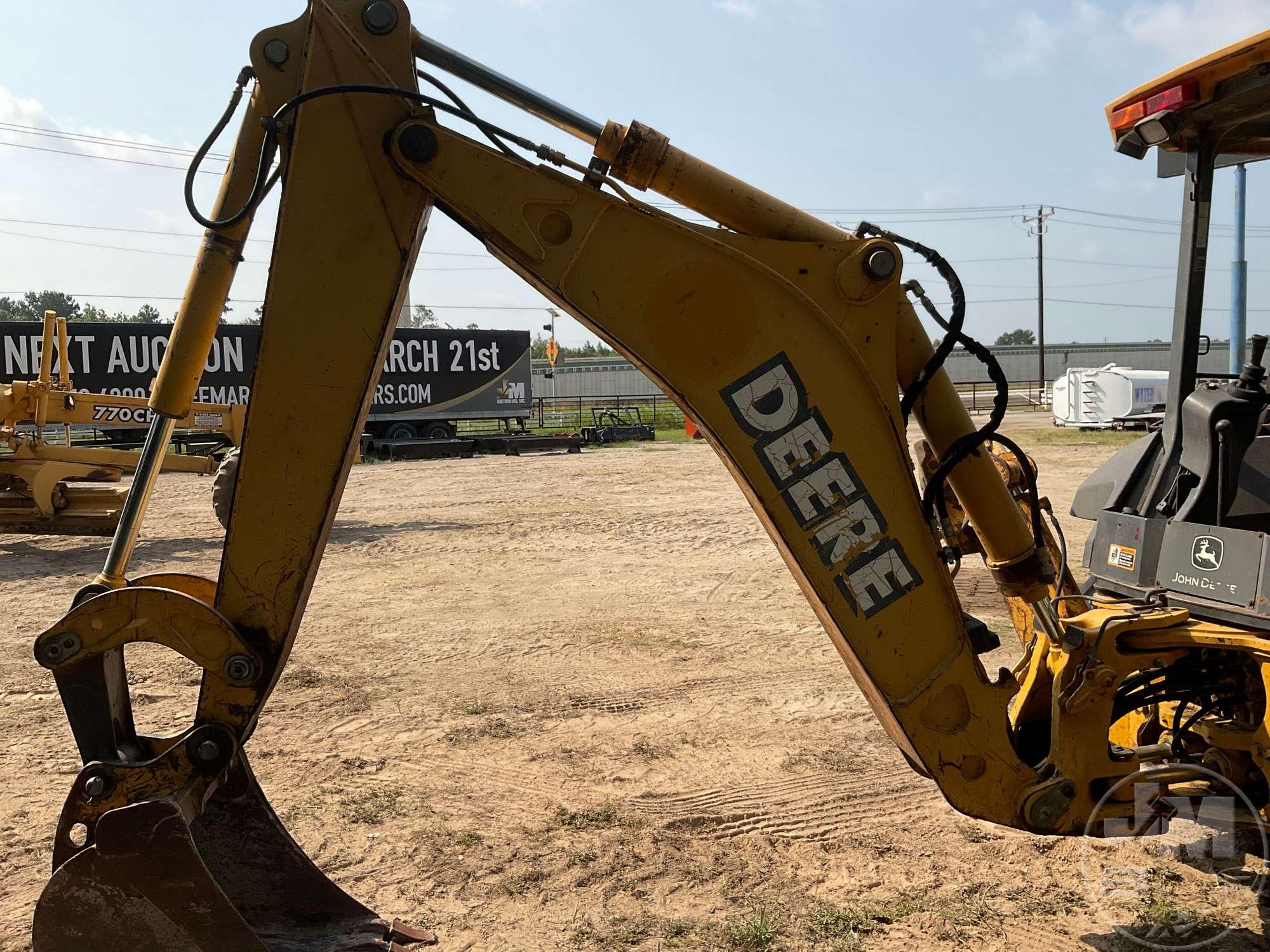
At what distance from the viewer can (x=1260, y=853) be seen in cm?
377

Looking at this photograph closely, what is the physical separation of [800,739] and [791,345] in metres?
2.89

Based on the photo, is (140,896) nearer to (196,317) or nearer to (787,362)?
(196,317)

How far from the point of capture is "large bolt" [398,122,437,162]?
8.50 feet

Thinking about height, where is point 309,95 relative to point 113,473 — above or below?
above

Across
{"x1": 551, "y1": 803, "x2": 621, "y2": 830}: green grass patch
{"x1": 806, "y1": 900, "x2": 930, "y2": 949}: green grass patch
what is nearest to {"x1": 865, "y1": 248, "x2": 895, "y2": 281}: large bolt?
{"x1": 806, "y1": 900, "x2": 930, "y2": 949}: green grass patch

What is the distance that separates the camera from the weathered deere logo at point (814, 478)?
8.82ft

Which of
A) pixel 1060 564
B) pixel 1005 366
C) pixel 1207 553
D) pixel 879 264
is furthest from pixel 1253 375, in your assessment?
pixel 1005 366

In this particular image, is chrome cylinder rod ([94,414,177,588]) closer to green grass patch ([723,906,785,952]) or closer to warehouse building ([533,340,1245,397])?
green grass patch ([723,906,785,952])

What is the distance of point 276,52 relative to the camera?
2633mm

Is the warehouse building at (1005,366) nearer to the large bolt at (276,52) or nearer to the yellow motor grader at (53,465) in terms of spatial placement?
the yellow motor grader at (53,465)

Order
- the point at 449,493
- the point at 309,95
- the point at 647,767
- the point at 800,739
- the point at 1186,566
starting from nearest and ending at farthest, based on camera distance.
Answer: the point at 309,95 → the point at 1186,566 → the point at 647,767 → the point at 800,739 → the point at 449,493

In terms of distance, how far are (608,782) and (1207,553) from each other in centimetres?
261

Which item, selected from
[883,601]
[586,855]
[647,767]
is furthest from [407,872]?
[883,601]

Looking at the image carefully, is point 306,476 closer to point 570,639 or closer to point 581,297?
point 581,297
